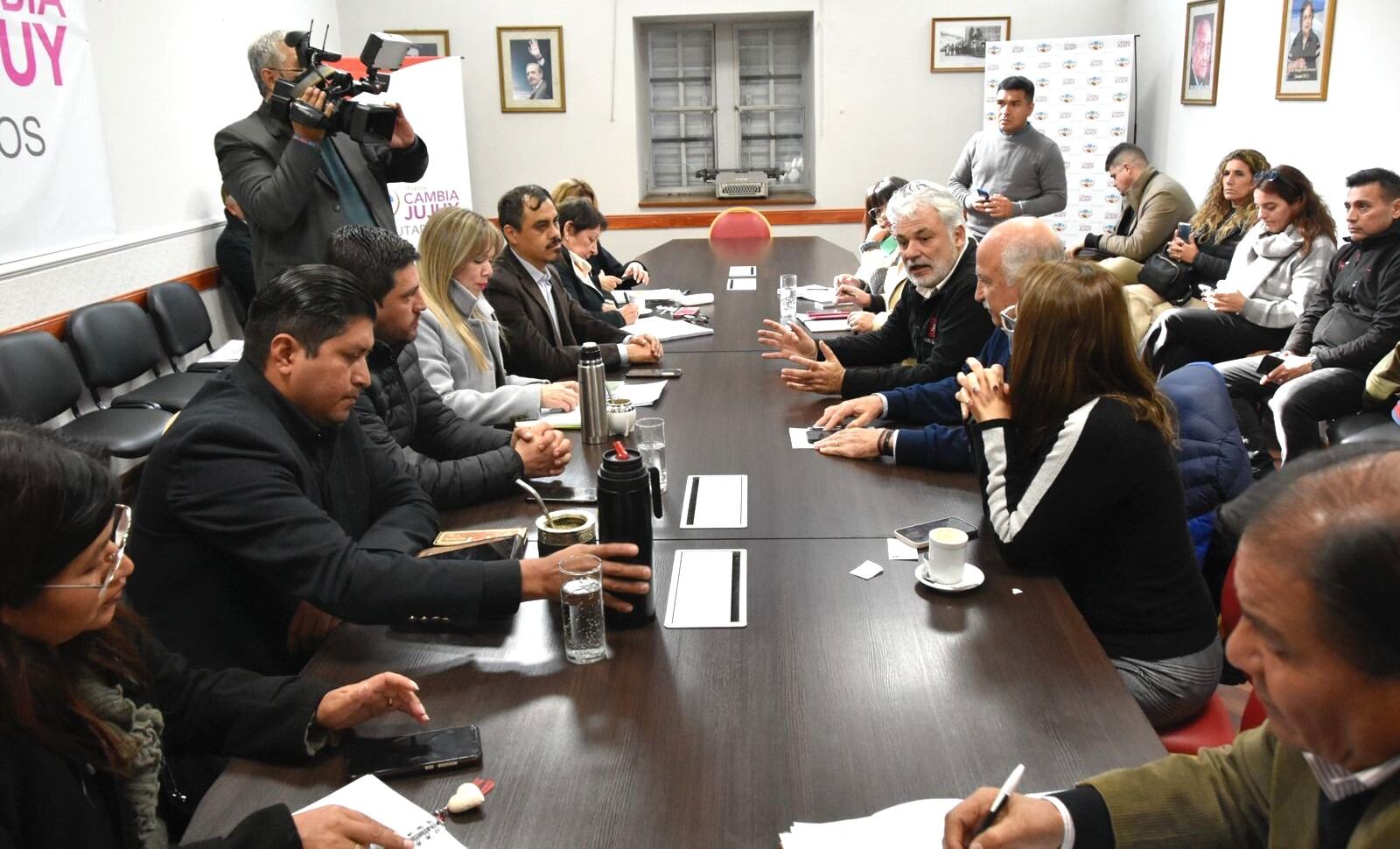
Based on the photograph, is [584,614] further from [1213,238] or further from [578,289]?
[1213,238]

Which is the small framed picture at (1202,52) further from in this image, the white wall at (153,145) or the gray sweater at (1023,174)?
the white wall at (153,145)

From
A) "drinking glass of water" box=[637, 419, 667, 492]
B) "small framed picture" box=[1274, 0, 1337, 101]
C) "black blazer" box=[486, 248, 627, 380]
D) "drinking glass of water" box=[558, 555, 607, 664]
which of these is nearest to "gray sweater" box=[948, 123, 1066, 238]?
"small framed picture" box=[1274, 0, 1337, 101]

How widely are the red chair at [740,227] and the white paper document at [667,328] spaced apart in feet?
9.81

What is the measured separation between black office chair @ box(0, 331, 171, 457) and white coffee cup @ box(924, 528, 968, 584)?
9.28 feet

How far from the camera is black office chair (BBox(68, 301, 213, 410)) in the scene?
3977 mm

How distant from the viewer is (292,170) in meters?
3.18

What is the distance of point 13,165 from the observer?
3.82 metres

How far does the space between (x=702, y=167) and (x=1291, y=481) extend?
7750mm

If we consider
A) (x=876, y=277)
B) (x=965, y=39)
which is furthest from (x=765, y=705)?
(x=965, y=39)

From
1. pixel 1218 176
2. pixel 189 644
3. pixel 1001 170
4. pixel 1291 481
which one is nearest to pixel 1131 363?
pixel 1291 481

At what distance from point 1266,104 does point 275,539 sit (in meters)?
5.79

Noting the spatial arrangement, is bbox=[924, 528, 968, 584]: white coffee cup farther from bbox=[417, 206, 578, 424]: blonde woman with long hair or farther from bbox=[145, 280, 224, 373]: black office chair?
bbox=[145, 280, 224, 373]: black office chair

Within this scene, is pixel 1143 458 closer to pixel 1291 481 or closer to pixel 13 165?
pixel 1291 481

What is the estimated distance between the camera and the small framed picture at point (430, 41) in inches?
300
